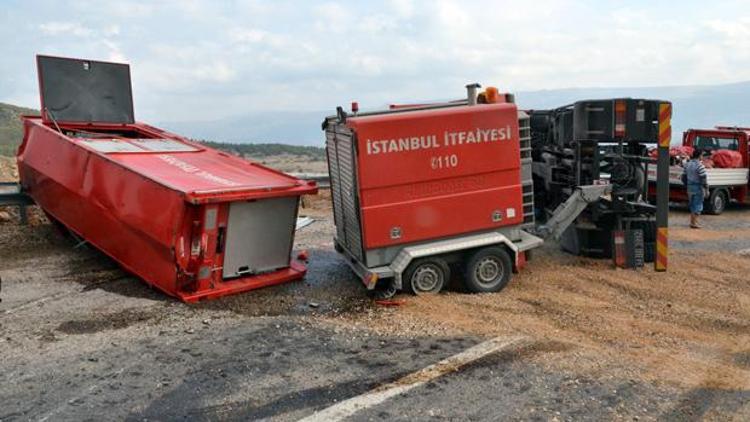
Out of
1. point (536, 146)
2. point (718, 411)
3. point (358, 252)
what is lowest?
point (718, 411)

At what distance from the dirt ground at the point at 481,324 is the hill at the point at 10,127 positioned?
21.9 meters

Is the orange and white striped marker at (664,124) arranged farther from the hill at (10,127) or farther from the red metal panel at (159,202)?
the hill at (10,127)

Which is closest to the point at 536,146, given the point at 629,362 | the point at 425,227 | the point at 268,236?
the point at 425,227

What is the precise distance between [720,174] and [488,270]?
10009mm

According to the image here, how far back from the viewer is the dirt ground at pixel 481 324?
14.5 feet

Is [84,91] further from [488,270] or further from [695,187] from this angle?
[695,187]

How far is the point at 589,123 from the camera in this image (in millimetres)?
8289

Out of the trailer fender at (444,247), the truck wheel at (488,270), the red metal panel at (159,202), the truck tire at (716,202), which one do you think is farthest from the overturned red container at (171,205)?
the truck tire at (716,202)

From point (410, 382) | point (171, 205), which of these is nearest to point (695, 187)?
point (410, 382)

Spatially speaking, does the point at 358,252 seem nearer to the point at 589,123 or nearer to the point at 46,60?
the point at 589,123

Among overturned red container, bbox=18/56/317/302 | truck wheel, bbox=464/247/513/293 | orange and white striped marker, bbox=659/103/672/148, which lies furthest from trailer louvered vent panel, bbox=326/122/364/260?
orange and white striped marker, bbox=659/103/672/148

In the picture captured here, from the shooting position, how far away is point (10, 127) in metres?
33.2

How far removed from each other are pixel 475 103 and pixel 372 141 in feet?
4.63

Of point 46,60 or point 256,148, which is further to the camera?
point 256,148
